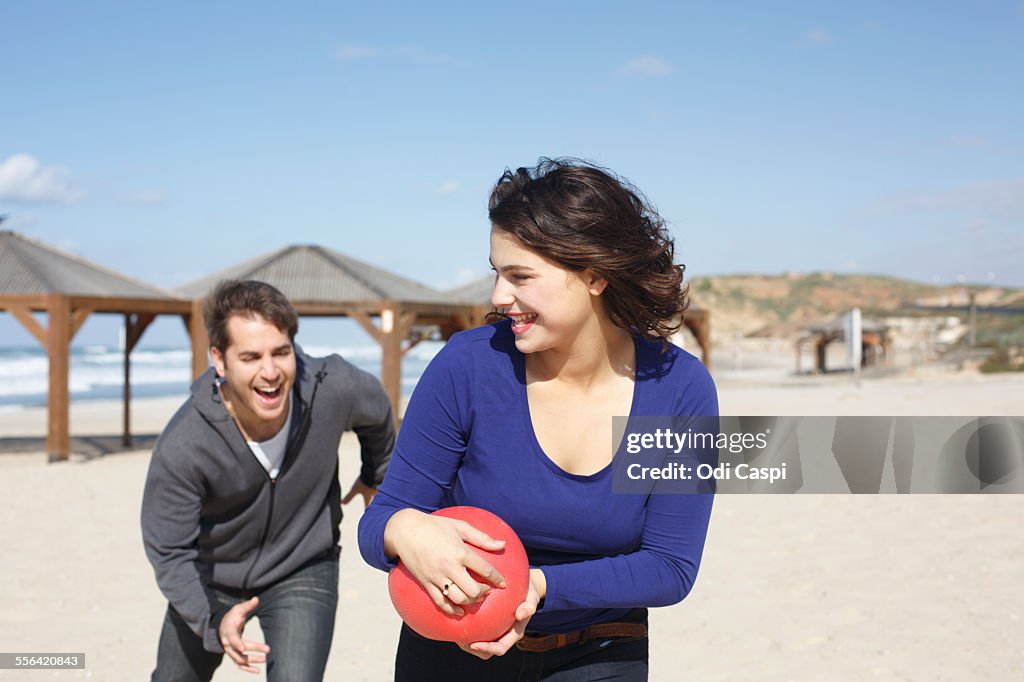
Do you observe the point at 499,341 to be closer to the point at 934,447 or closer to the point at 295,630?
the point at 295,630

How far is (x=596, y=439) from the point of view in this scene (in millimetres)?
1955

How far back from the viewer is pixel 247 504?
3162mm

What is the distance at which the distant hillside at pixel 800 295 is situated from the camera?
100188 mm

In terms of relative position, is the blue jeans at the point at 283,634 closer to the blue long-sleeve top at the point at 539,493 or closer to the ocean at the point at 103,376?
the blue long-sleeve top at the point at 539,493

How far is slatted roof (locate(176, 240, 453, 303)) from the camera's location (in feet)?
51.2

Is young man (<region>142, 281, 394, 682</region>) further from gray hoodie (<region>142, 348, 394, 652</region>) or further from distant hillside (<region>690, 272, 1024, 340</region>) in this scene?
distant hillside (<region>690, 272, 1024, 340</region>)

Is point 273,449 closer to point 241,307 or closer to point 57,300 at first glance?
point 241,307

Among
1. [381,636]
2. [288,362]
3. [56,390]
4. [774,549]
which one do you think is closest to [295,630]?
[288,362]

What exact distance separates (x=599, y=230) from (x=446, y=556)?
2.26 feet

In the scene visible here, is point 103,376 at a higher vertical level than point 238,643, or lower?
lower

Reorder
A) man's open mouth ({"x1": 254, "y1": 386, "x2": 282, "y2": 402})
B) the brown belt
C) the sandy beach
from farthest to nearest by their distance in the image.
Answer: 1. the sandy beach
2. man's open mouth ({"x1": 254, "y1": 386, "x2": 282, "y2": 402})
3. the brown belt

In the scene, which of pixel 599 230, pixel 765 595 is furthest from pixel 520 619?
pixel 765 595

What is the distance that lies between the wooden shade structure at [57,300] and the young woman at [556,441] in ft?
41.0

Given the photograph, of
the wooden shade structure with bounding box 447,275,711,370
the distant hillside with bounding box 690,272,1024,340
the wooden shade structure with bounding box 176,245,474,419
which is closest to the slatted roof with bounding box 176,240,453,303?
the wooden shade structure with bounding box 176,245,474,419
